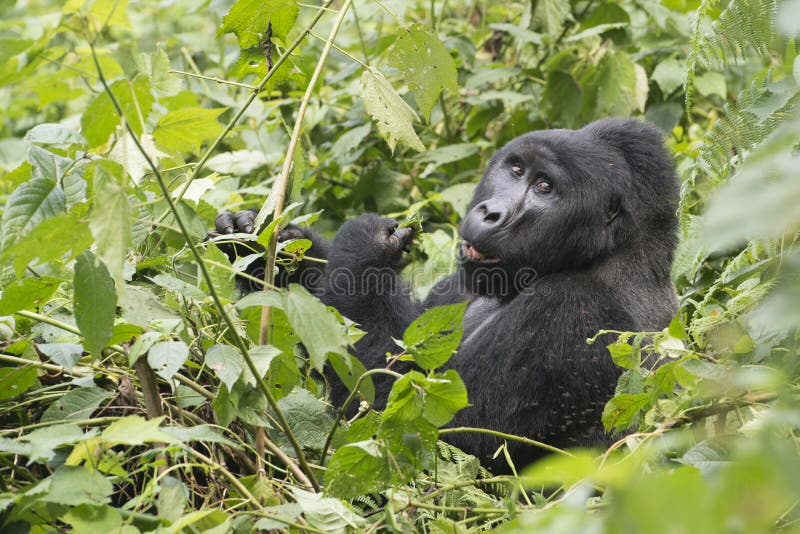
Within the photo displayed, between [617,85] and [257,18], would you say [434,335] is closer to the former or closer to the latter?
[257,18]

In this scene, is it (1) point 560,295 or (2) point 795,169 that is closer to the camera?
(2) point 795,169

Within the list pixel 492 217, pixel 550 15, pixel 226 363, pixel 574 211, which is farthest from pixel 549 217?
pixel 550 15

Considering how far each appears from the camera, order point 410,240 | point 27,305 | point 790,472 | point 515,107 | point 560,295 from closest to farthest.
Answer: point 790,472
point 27,305
point 560,295
point 410,240
point 515,107

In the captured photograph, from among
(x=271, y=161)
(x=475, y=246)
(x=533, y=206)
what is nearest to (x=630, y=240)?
(x=533, y=206)

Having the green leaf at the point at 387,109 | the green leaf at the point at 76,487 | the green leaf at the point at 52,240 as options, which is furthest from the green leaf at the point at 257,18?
the green leaf at the point at 76,487

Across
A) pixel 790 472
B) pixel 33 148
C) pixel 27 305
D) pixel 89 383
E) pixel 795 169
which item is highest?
pixel 795 169

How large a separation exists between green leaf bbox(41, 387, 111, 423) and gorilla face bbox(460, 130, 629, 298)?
1.66 metres

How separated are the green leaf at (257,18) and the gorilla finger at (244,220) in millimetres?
853

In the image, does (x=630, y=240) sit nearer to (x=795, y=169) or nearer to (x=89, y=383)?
(x=89, y=383)

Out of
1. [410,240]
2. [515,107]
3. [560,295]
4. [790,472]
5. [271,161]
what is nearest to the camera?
[790,472]

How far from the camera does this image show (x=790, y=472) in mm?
770

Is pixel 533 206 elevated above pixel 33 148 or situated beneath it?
situated beneath

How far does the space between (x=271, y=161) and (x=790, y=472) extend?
179 inches

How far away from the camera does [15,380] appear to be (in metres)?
2.14
